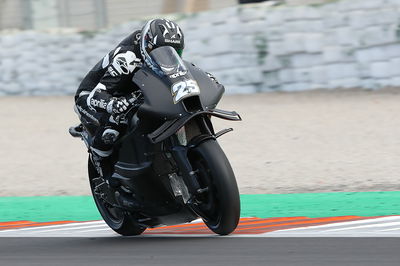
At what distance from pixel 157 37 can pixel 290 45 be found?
27.5ft

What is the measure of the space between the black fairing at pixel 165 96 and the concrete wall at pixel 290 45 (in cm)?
810

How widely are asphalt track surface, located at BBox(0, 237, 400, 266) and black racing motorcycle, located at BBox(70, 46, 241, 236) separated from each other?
0.74 feet

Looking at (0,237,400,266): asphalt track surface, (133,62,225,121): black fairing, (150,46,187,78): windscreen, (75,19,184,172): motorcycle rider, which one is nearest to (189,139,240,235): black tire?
(0,237,400,266): asphalt track surface

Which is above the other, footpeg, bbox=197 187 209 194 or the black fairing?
the black fairing

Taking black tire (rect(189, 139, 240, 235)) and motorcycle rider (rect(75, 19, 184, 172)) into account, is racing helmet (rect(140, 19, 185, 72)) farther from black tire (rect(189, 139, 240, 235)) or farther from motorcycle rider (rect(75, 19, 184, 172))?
black tire (rect(189, 139, 240, 235))

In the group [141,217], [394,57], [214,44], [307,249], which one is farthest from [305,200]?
[214,44]

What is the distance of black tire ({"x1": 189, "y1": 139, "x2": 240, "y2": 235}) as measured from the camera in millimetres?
5938

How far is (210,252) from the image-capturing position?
5.74 m

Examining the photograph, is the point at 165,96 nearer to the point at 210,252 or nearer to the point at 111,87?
the point at 111,87

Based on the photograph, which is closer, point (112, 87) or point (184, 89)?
point (184, 89)

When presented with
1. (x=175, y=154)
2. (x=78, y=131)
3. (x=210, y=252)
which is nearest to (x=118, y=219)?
(x=78, y=131)

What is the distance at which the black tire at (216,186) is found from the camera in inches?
234

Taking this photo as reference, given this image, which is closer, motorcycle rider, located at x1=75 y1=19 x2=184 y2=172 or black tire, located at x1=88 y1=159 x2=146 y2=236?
motorcycle rider, located at x1=75 y1=19 x2=184 y2=172

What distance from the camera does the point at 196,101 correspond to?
6.19 meters
